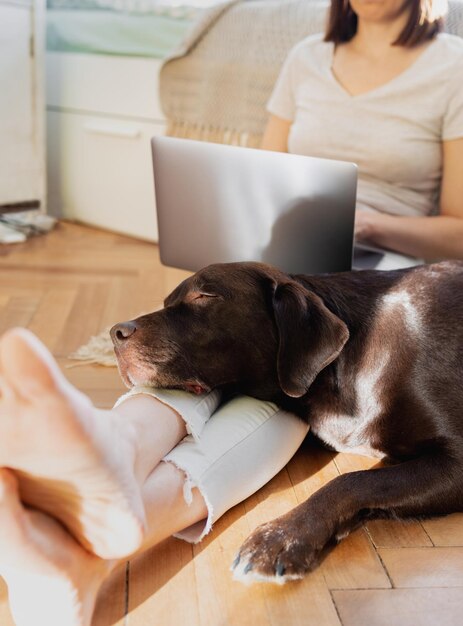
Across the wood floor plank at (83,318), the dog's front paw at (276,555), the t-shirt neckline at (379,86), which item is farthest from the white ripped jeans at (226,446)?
the t-shirt neckline at (379,86)

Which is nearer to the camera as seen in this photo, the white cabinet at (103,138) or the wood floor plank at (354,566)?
the wood floor plank at (354,566)

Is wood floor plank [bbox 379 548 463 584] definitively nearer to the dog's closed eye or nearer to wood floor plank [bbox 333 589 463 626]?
wood floor plank [bbox 333 589 463 626]

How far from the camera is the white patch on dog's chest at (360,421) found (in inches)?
63.5

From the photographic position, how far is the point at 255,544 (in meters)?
1.38

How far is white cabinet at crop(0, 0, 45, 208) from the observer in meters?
3.87

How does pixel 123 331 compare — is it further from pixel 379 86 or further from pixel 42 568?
pixel 379 86

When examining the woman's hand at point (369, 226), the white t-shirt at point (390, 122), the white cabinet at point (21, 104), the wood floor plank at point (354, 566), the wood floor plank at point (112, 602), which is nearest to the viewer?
the wood floor plank at point (112, 602)

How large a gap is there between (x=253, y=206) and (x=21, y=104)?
7.94 ft

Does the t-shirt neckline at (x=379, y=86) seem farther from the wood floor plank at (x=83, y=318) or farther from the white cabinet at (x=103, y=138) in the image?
the white cabinet at (x=103, y=138)

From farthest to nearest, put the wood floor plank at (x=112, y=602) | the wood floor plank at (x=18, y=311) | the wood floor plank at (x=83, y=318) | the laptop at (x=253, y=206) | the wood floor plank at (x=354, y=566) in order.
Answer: the wood floor plank at (x=18, y=311) < the wood floor plank at (x=83, y=318) < the laptop at (x=253, y=206) < the wood floor plank at (x=354, y=566) < the wood floor plank at (x=112, y=602)

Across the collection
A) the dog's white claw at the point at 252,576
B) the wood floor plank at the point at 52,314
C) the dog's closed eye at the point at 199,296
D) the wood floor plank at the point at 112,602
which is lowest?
the wood floor plank at the point at 52,314

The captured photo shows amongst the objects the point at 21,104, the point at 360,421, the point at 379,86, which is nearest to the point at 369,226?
the point at 379,86

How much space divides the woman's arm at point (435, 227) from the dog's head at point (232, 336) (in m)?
0.73

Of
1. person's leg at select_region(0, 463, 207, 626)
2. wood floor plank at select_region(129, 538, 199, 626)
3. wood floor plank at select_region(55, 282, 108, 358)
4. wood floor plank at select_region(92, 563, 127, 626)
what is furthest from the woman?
person's leg at select_region(0, 463, 207, 626)
